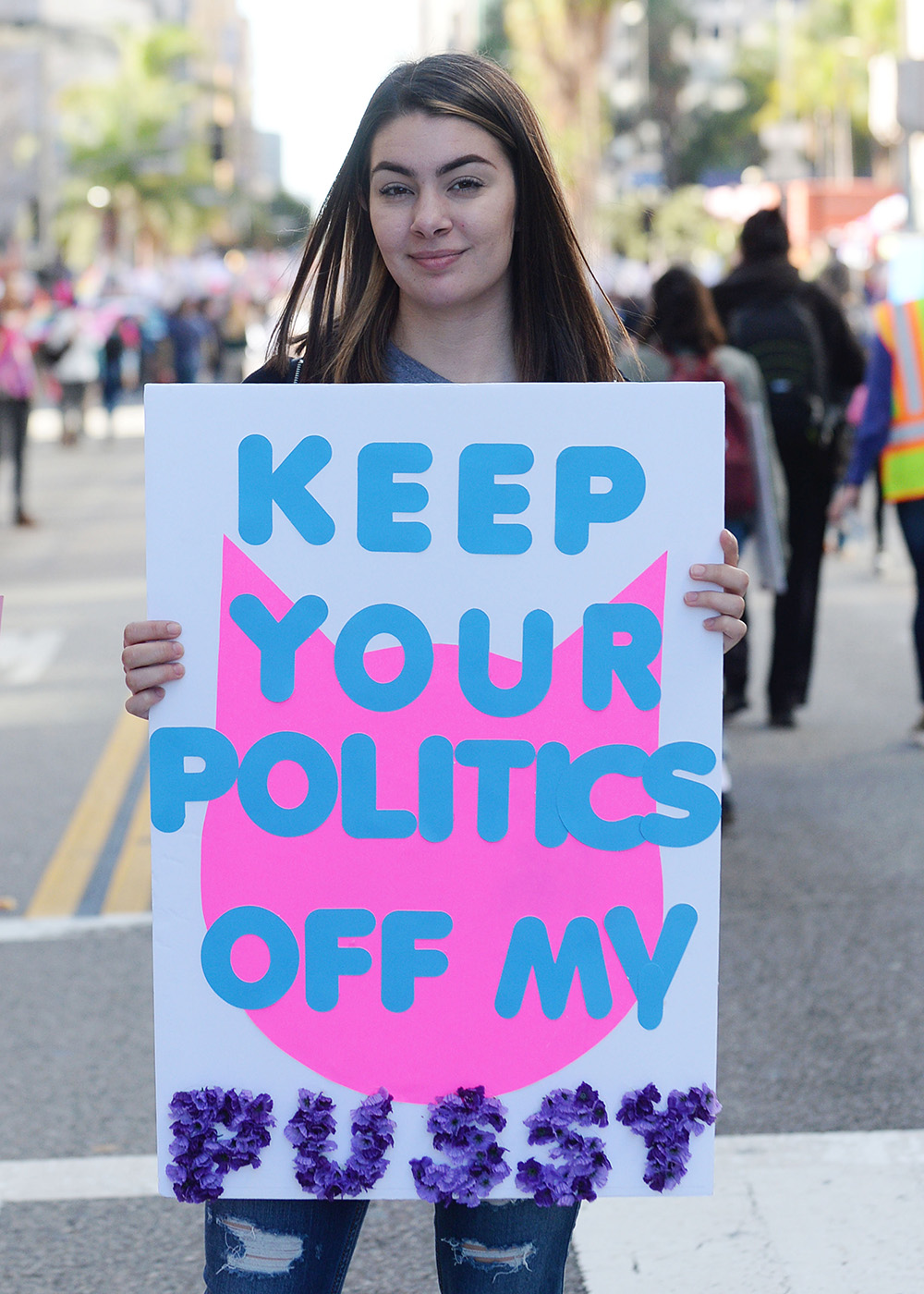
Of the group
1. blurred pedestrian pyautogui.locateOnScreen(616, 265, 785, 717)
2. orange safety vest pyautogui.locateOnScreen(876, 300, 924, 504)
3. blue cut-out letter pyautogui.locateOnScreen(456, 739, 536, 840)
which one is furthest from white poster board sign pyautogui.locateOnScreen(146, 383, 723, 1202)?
orange safety vest pyautogui.locateOnScreen(876, 300, 924, 504)

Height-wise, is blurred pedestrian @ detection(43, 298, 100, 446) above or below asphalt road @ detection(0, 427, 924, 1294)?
above

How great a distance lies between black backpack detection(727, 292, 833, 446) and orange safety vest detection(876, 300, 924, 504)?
1.08 feet

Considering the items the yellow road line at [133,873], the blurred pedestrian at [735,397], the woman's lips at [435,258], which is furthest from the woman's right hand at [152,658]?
the blurred pedestrian at [735,397]

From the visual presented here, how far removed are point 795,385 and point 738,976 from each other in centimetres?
317

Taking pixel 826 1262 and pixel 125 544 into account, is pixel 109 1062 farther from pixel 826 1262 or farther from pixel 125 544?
pixel 125 544

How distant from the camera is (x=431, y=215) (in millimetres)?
2299

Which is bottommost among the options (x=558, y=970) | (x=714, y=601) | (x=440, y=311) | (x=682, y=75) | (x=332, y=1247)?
(x=332, y=1247)

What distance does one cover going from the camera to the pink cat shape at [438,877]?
7.24ft

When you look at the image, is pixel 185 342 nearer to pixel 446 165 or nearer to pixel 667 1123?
pixel 446 165

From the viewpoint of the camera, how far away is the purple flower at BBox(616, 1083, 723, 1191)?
220 centimetres

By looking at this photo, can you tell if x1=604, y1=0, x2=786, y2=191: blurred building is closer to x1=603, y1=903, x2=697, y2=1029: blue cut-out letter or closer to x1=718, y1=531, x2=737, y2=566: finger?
x1=718, y1=531, x2=737, y2=566: finger

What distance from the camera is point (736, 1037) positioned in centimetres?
439

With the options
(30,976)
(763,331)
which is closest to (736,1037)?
(30,976)

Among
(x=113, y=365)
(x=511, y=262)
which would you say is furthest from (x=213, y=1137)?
(x=113, y=365)
